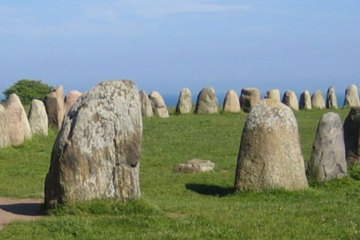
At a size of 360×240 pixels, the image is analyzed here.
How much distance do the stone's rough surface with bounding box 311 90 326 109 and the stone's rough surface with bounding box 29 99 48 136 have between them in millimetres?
20885

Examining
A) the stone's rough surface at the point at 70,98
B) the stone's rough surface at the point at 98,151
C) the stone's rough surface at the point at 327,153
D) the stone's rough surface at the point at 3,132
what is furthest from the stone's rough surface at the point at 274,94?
the stone's rough surface at the point at 98,151

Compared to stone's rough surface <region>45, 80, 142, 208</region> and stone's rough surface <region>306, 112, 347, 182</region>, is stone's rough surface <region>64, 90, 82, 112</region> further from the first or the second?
stone's rough surface <region>45, 80, 142, 208</region>

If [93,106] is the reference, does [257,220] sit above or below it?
below

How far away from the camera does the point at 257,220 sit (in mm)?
14969

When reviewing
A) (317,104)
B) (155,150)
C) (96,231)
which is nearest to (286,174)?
(96,231)

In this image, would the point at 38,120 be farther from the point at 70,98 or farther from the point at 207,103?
the point at 207,103

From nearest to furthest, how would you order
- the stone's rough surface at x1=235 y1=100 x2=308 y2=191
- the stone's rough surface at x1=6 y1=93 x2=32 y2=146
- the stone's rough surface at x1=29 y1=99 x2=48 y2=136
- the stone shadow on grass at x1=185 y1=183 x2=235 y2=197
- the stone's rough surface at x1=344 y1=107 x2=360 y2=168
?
the stone's rough surface at x1=235 y1=100 x2=308 y2=191
the stone shadow on grass at x1=185 y1=183 x2=235 y2=197
the stone's rough surface at x1=344 y1=107 x2=360 y2=168
the stone's rough surface at x1=6 y1=93 x2=32 y2=146
the stone's rough surface at x1=29 y1=99 x2=48 y2=136

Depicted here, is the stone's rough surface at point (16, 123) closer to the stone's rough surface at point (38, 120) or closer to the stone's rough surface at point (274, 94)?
the stone's rough surface at point (38, 120)

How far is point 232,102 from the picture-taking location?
4469 cm

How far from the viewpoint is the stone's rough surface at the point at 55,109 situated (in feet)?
117

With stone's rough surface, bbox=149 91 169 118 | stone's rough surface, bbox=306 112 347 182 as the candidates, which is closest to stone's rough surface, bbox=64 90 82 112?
stone's rough surface, bbox=149 91 169 118

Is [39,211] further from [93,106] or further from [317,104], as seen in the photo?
[317,104]

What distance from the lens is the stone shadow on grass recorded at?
20.7m

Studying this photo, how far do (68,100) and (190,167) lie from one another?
15642 millimetres
